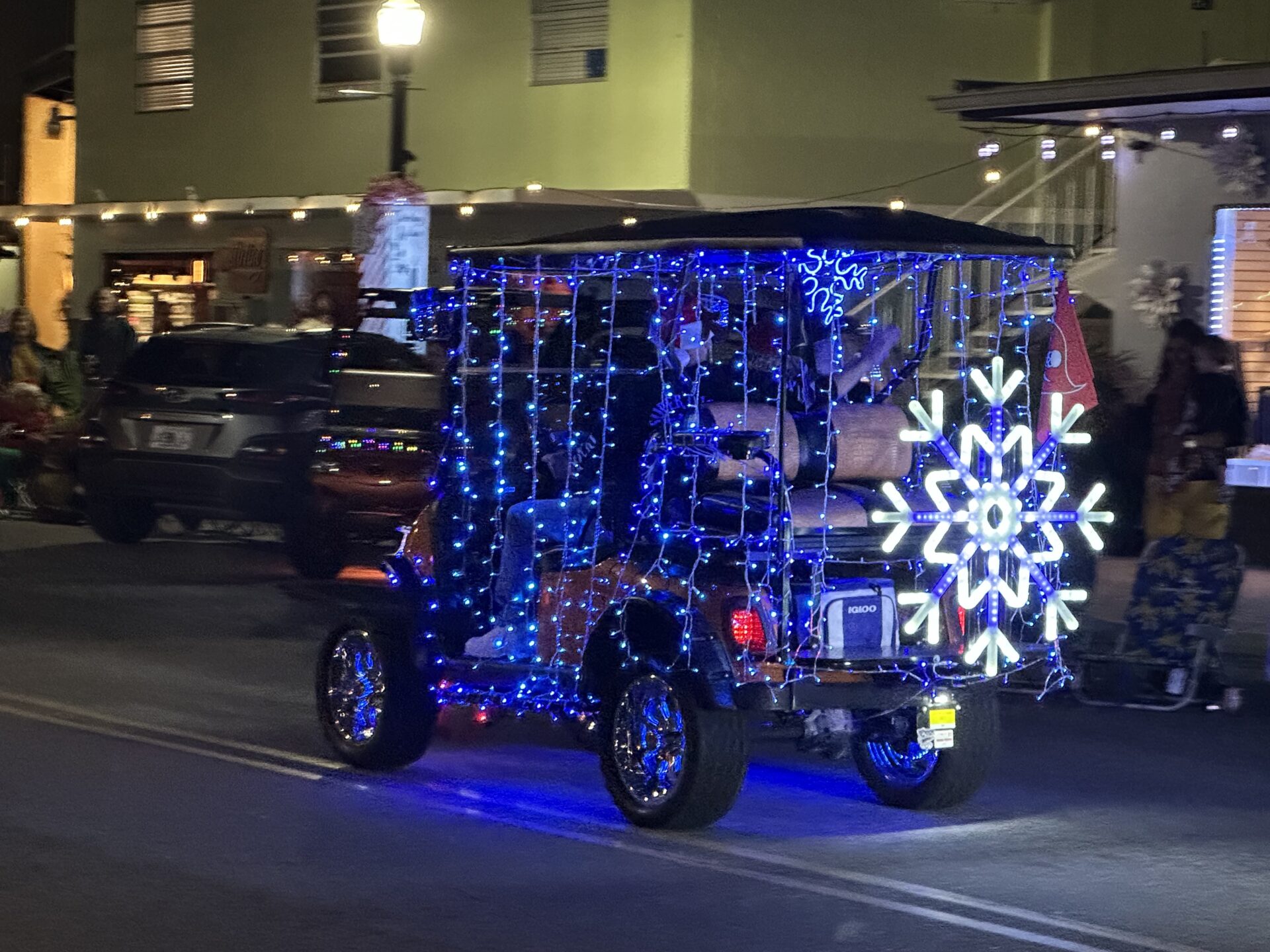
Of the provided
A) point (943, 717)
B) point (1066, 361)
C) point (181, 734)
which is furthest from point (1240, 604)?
point (181, 734)

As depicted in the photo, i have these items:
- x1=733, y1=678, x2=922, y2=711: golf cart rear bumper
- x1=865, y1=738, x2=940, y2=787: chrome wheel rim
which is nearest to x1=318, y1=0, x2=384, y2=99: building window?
x1=865, y1=738, x2=940, y2=787: chrome wheel rim

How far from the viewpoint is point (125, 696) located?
428 inches

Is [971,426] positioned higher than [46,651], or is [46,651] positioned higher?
[971,426]

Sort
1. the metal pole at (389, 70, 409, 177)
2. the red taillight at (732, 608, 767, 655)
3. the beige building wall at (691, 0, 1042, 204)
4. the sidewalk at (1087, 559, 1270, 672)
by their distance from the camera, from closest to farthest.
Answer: the red taillight at (732, 608, 767, 655), the sidewalk at (1087, 559, 1270, 672), the metal pole at (389, 70, 409, 177), the beige building wall at (691, 0, 1042, 204)

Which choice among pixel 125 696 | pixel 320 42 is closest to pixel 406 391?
pixel 125 696

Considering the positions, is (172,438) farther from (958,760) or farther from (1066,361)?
(958,760)

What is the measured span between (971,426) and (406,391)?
7.55m

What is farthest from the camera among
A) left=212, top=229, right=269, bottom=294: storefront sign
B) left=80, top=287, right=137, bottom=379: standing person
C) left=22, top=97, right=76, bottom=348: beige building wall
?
left=22, top=97, right=76, bottom=348: beige building wall

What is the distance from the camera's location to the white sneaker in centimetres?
901

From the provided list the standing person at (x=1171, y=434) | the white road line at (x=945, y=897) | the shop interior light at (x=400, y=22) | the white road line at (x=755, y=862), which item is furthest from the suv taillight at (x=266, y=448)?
the white road line at (x=945, y=897)

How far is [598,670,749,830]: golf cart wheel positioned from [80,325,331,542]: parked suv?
7.88 m

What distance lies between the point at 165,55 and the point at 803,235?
21643mm

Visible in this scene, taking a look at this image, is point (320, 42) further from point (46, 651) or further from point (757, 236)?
point (757, 236)

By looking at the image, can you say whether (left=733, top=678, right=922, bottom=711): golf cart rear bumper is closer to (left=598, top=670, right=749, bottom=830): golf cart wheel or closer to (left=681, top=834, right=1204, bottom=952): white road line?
(left=598, top=670, right=749, bottom=830): golf cart wheel
